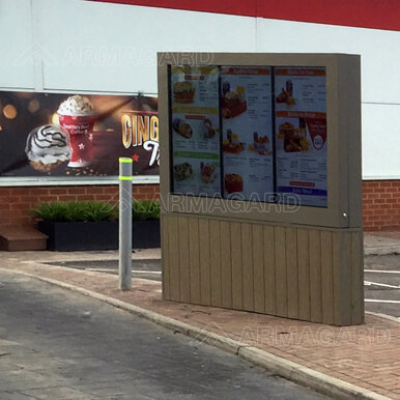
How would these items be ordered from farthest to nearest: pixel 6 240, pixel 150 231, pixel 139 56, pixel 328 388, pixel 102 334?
pixel 139 56
pixel 150 231
pixel 6 240
pixel 102 334
pixel 328 388

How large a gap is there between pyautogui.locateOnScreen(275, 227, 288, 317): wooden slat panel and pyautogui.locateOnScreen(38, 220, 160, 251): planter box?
675 cm

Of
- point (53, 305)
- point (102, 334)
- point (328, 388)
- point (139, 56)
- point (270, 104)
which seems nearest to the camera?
point (328, 388)

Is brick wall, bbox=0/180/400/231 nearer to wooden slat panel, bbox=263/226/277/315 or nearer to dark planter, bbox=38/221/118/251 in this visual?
dark planter, bbox=38/221/118/251

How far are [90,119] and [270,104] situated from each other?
Answer: 27.4 ft

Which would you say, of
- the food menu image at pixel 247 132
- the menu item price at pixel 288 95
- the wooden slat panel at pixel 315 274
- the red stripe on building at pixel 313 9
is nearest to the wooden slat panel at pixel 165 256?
the food menu image at pixel 247 132

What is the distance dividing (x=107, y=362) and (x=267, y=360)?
140cm

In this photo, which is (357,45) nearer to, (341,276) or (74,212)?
(74,212)

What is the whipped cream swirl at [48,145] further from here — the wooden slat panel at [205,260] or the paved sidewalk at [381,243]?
the wooden slat panel at [205,260]

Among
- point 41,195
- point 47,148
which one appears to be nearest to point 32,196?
point 41,195

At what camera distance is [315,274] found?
35.7 feet

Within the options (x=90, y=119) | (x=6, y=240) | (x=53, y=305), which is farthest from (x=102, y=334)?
(x=90, y=119)

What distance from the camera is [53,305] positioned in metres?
11.9

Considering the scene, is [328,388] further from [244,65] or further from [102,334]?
[244,65]

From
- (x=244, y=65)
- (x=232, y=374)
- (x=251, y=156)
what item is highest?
(x=244, y=65)
